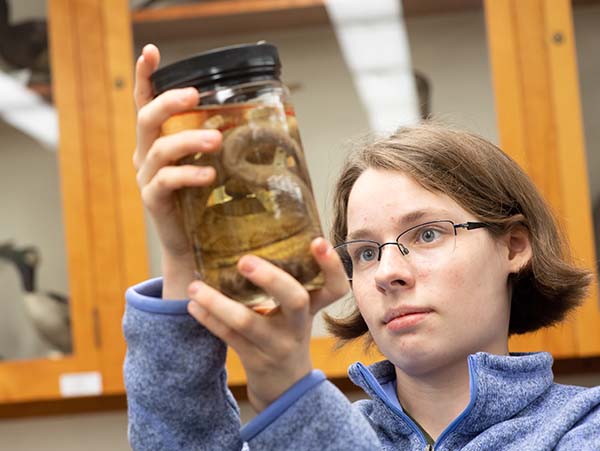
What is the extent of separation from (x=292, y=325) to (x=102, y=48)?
4.60ft

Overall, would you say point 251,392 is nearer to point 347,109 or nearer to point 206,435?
point 206,435

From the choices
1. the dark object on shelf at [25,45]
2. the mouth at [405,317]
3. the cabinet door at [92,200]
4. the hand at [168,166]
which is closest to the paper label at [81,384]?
the cabinet door at [92,200]

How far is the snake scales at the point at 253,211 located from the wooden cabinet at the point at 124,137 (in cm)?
124

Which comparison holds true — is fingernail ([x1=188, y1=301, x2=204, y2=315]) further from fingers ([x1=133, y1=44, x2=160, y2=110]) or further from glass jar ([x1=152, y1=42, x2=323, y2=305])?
fingers ([x1=133, y1=44, x2=160, y2=110])

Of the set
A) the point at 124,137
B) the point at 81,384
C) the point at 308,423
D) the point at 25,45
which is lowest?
the point at 81,384

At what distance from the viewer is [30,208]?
6.29 ft

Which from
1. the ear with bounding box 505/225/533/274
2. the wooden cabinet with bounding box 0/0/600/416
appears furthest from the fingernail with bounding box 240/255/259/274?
the wooden cabinet with bounding box 0/0/600/416

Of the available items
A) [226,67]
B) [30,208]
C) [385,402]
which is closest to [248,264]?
[226,67]

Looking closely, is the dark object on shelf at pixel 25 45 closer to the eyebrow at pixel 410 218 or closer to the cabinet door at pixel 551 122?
the cabinet door at pixel 551 122

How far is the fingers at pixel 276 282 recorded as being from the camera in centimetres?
54

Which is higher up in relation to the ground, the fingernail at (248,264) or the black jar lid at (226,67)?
the black jar lid at (226,67)

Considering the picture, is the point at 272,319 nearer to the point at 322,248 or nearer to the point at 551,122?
the point at 322,248

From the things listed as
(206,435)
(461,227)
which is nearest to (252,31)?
(461,227)

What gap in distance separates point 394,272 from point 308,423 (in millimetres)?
300
